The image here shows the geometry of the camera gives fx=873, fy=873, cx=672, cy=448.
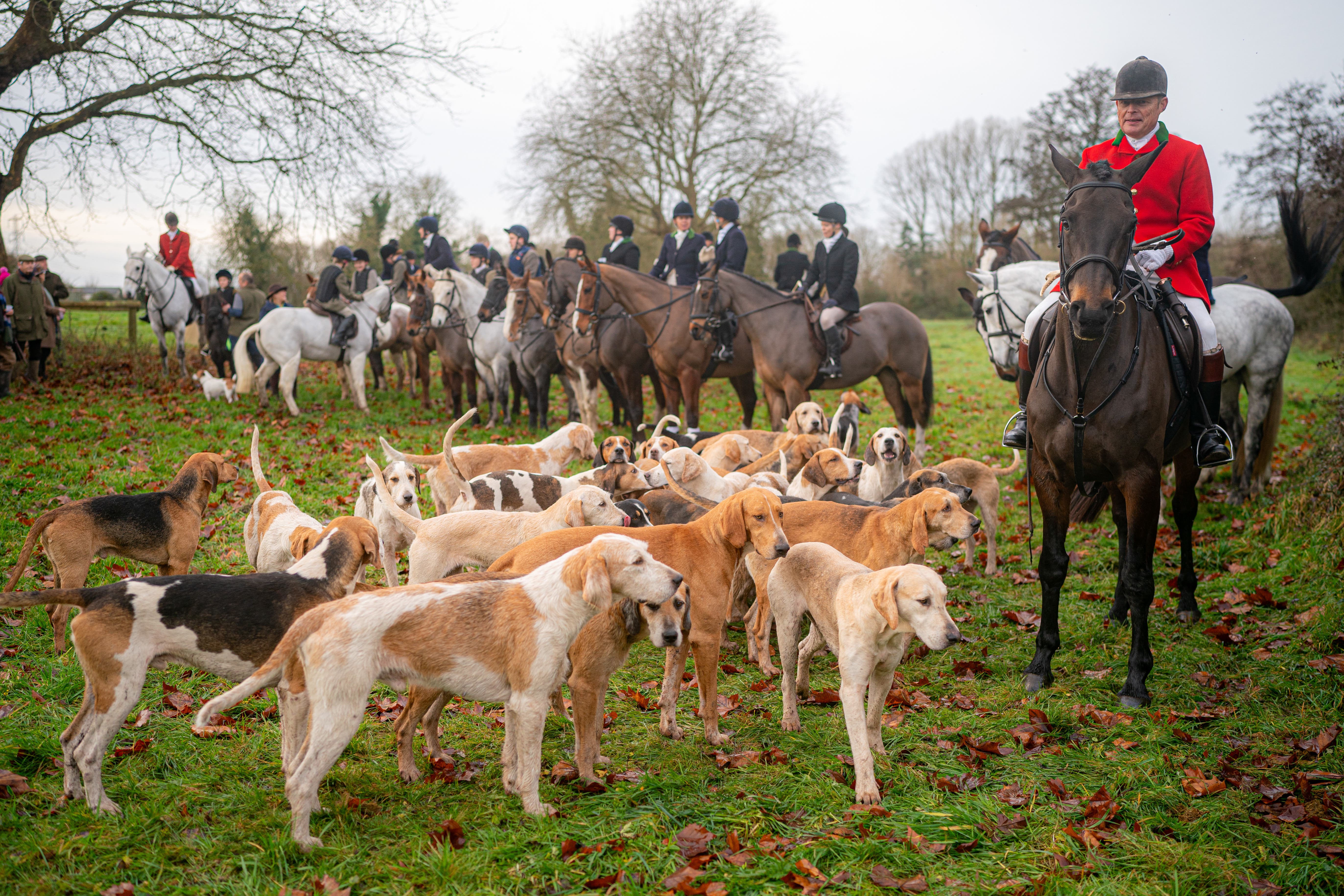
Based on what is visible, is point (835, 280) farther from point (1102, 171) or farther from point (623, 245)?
point (1102, 171)

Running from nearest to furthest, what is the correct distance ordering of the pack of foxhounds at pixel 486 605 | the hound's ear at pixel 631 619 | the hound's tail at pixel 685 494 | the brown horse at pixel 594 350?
the pack of foxhounds at pixel 486 605 < the hound's ear at pixel 631 619 < the hound's tail at pixel 685 494 < the brown horse at pixel 594 350

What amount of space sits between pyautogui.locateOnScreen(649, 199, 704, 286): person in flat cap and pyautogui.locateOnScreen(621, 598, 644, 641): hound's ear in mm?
9694

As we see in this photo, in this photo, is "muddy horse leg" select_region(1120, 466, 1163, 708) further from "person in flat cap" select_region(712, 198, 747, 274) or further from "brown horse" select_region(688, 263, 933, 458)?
"person in flat cap" select_region(712, 198, 747, 274)

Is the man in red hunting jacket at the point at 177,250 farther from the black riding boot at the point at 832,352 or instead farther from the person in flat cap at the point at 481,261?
the black riding boot at the point at 832,352

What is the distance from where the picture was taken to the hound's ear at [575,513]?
17.7 ft

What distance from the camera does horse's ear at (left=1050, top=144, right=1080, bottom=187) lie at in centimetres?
471

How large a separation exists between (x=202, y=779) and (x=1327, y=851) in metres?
4.47

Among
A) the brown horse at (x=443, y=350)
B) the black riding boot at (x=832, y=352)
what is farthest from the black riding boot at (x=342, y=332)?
the black riding boot at (x=832, y=352)

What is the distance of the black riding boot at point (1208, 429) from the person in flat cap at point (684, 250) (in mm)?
8278

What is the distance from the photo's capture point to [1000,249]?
12258 millimetres

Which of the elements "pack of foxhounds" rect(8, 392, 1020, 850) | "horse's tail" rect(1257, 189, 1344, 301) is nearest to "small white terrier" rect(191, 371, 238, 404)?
"pack of foxhounds" rect(8, 392, 1020, 850)

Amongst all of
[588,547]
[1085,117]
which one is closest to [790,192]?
[1085,117]

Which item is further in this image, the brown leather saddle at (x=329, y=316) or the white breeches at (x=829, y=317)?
the brown leather saddle at (x=329, y=316)

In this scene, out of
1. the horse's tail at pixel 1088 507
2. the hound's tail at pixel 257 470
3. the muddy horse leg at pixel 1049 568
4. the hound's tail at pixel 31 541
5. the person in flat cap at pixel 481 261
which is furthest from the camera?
the person in flat cap at pixel 481 261
